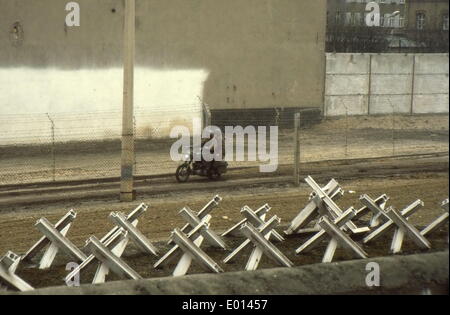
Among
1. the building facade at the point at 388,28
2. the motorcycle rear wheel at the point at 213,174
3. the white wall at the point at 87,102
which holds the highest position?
the building facade at the point at 388,28

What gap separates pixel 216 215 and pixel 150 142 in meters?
13.4

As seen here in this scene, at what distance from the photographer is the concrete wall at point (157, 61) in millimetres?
27312

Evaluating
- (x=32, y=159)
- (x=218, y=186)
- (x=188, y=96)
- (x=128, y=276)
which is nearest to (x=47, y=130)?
(x=32, y=159)

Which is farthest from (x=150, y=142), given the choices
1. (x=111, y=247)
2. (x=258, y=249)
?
(x=258, y=249)

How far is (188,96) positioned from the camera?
1203 inches

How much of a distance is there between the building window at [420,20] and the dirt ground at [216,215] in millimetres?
20314

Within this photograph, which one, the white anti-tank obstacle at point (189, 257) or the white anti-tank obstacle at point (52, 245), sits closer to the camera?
the white anti-tank obstacle at point (189, 257)

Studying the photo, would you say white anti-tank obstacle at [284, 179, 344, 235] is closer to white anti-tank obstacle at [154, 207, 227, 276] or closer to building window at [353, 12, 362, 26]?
white anti-tank obstacle at [154, 207, 227, 276]

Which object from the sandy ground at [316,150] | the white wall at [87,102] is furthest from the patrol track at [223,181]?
the white wall at [87,102]

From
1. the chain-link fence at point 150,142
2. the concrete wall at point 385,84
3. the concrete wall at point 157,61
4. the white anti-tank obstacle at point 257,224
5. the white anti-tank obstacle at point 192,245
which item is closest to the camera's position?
the white anti-tank obstacle at point 192,245

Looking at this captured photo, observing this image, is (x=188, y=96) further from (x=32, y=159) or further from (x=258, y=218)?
(x=258, y=218)

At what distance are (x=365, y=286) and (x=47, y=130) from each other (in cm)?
2076

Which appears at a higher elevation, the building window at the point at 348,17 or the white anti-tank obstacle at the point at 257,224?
the building window at the point at 348,17

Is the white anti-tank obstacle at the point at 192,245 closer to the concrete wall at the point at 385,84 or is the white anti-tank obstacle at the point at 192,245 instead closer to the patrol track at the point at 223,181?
the patrol track at the point at 223,181
